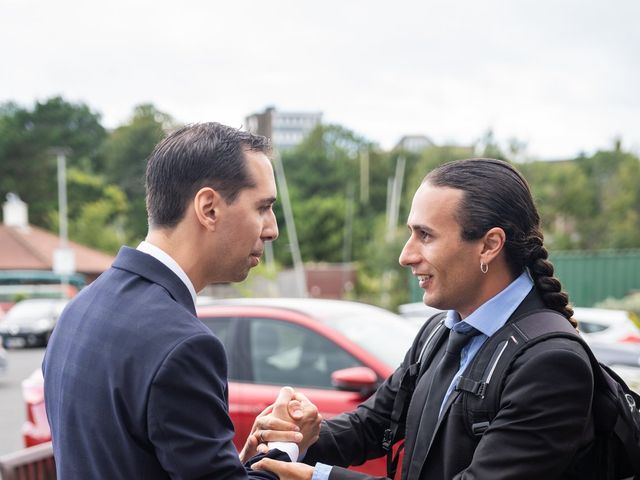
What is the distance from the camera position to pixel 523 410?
1819 mm

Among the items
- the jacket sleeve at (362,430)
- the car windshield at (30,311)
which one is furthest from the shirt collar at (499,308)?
the car windshield at (30,311)

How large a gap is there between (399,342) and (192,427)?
3.62 metres

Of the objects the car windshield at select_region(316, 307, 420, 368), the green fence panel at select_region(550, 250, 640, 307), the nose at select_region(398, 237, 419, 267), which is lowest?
the green fence panel at select_region(550, 250, 640, 307)

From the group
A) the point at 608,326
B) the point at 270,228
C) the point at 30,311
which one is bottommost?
the point at 30,311

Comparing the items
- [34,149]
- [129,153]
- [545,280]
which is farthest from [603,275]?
[129,153]

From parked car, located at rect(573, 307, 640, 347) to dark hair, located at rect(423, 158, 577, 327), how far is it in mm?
8719

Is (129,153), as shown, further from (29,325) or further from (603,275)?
(603,275)

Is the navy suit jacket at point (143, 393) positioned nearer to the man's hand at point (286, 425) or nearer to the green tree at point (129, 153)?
the man's hand at point (286, 425)

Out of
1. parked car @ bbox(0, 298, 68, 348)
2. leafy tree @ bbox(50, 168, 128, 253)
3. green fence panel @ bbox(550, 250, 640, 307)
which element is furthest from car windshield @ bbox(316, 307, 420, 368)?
leafy tree @ bbox(50, 168, 128, 253)

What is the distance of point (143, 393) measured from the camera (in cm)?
159

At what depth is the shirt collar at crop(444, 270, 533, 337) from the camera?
6.76 feet

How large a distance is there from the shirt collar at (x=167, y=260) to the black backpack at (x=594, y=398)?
77 cm

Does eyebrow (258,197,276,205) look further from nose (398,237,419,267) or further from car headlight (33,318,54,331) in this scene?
car headlight (33,318,54,331)

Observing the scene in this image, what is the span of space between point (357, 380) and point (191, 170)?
286cm
